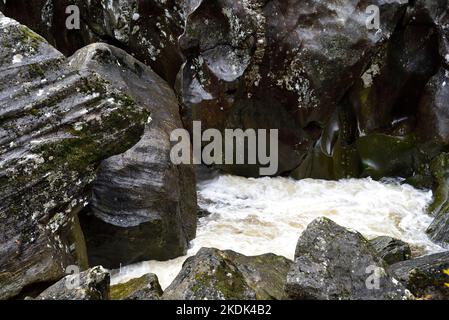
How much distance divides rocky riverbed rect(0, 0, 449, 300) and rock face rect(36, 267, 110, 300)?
0.05 ft

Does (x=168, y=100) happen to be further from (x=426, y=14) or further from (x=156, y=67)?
(x=426, y=14)

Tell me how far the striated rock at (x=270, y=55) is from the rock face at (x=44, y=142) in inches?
189

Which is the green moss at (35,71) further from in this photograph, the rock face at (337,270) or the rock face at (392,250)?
the rock face at (392,250)

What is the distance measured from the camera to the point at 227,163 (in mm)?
11531

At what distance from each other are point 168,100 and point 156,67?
261 cm

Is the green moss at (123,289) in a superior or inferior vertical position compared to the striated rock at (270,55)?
inferior

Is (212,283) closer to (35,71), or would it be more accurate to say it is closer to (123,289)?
(123,289)

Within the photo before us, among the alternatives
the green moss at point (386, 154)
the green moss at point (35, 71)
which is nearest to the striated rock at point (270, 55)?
the green moss at point (386, 154)

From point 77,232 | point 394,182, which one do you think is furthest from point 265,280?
point 394,182

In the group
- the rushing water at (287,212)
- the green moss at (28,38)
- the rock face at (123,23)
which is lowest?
the rushing water at (287,212)

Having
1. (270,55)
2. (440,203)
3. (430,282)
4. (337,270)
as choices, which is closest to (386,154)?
(440,203)

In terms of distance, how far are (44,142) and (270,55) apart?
6.41 metres

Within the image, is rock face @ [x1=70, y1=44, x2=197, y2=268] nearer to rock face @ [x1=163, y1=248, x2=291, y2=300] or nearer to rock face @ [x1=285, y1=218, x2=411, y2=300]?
rock face @ [x1=163, y1=248, x2=291, y2=300]

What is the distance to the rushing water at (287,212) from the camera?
8.34 meters
